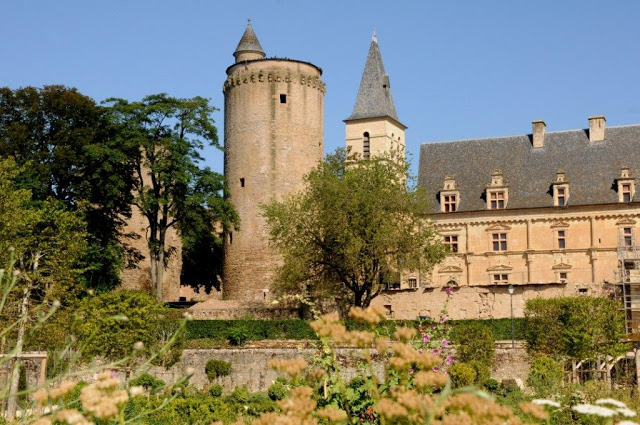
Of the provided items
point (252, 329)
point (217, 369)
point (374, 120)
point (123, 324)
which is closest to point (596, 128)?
point (374, 120)

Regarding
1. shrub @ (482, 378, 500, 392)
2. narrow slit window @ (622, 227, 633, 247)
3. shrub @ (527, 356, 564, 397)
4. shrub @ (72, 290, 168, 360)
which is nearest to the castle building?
narrow slit window @ (622, 227, 633, 247)

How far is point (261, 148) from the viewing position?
40.5 m

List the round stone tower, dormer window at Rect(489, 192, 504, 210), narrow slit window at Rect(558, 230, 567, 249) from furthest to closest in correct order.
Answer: dormer window at Rect(489, 192, 504, 210) < the round stone tower < narrow slit window at Rect(558, 230, 567, 249)

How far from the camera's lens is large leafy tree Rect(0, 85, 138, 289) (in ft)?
108

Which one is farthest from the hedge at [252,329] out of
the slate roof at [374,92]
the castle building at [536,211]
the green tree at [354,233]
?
the slate roof at [374,92]

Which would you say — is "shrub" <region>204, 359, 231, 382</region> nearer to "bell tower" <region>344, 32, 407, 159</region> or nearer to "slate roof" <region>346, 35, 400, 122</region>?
"bell tower" <region>344, 32, 407, 159</region>

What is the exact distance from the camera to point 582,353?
83.6 ft

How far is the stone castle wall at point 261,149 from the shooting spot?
40.1 m

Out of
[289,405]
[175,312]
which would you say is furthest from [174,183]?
[289,405]

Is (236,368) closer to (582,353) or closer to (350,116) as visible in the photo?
(582,353)

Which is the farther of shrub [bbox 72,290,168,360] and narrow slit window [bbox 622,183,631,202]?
narrow slit window [bbox 622,183,631,202]

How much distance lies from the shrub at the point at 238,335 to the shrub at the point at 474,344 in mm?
8169

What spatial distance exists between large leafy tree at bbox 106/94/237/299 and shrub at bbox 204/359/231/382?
24.1ft

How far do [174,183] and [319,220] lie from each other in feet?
20.8
